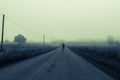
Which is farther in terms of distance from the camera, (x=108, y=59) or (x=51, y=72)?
(x=108, y=59)

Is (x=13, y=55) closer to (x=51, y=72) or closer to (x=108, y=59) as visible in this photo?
(x=108, y=59)

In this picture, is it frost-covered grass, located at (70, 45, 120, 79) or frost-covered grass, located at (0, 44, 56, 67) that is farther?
frost-covered grass, located at (0, 44, 56, 67)

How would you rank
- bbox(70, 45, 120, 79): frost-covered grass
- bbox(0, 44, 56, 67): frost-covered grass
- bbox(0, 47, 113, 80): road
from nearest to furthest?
bbox(0, 47, 113, 80): road < bbox(70, 45, 120, 79): frost-covered grass < bbox(0, 44, 56, 67): frost-covered grass

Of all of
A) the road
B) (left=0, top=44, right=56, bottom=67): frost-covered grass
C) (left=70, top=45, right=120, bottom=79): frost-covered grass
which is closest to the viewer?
the road

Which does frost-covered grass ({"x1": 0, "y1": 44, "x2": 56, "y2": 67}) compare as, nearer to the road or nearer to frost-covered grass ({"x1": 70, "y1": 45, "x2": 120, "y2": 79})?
the road

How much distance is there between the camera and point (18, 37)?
17588cm

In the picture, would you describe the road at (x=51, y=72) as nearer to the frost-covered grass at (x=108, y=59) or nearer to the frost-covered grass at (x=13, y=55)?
the frost-covered grass at (x=108, y=59)

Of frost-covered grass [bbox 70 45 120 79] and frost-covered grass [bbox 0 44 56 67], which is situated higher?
frost-covered grass [bbox 0 44 56 67]

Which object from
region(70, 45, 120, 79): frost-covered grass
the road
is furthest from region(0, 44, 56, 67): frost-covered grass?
region(70, 45, 120, 79): frost-covered grass

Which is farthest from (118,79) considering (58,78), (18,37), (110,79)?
(18,37)

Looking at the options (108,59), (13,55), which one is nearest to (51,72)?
(13,55)

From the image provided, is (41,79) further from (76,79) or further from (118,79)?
(118,79)

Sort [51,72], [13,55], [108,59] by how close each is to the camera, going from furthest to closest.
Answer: [108,59] → [13,55] → [51,72]

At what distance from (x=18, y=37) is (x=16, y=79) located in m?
163
